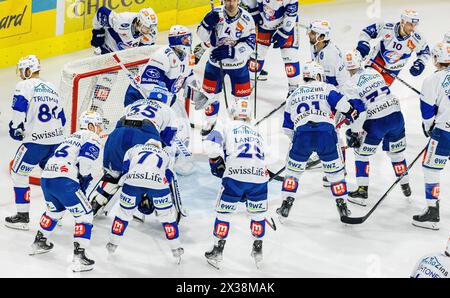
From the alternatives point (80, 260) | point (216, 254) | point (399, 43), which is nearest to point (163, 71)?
point (216, 254)

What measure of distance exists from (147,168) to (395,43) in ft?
12.2

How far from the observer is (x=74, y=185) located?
8555 mm

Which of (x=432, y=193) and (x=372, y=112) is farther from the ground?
(x=372, y=112)

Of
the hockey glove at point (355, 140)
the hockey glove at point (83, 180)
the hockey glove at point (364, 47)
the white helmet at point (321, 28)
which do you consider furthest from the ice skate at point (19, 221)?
the hockey glove at point (364, 47)

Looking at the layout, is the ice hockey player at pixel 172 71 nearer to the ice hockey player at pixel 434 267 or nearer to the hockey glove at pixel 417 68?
the hockey glove at pixel 417 68

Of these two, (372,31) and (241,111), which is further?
(372,31)

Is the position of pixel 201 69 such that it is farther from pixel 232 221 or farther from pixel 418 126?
pixel 232 221

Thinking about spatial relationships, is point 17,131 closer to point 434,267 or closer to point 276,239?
point 276,239

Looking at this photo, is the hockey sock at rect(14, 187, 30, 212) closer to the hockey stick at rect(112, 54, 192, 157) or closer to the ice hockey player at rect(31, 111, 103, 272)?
the ice hockey player at rect(31, 111, 103, 272)

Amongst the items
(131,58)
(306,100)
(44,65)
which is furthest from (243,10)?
(44,65)

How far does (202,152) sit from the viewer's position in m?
11.1

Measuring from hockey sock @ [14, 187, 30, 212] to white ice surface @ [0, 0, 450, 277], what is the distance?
0.20 metres

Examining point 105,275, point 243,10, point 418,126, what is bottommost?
point 105,275
